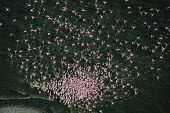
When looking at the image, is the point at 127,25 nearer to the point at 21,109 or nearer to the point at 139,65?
the point at 139,65

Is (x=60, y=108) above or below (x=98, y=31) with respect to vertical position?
below

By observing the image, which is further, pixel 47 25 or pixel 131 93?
pixel 47 25

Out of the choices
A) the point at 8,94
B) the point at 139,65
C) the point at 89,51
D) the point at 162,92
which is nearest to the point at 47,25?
the point at 89,51

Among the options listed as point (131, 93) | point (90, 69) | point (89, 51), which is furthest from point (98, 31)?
point (131, 93)

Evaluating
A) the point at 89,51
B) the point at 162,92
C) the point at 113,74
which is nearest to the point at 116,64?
the point at 113,74

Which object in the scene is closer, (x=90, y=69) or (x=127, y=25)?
(x=90, y=69)

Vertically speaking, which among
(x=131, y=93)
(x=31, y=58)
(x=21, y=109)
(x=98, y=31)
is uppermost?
(x=98, y=31)

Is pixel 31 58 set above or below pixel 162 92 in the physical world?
above

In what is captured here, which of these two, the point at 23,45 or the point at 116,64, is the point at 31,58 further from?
the point at 116,64
